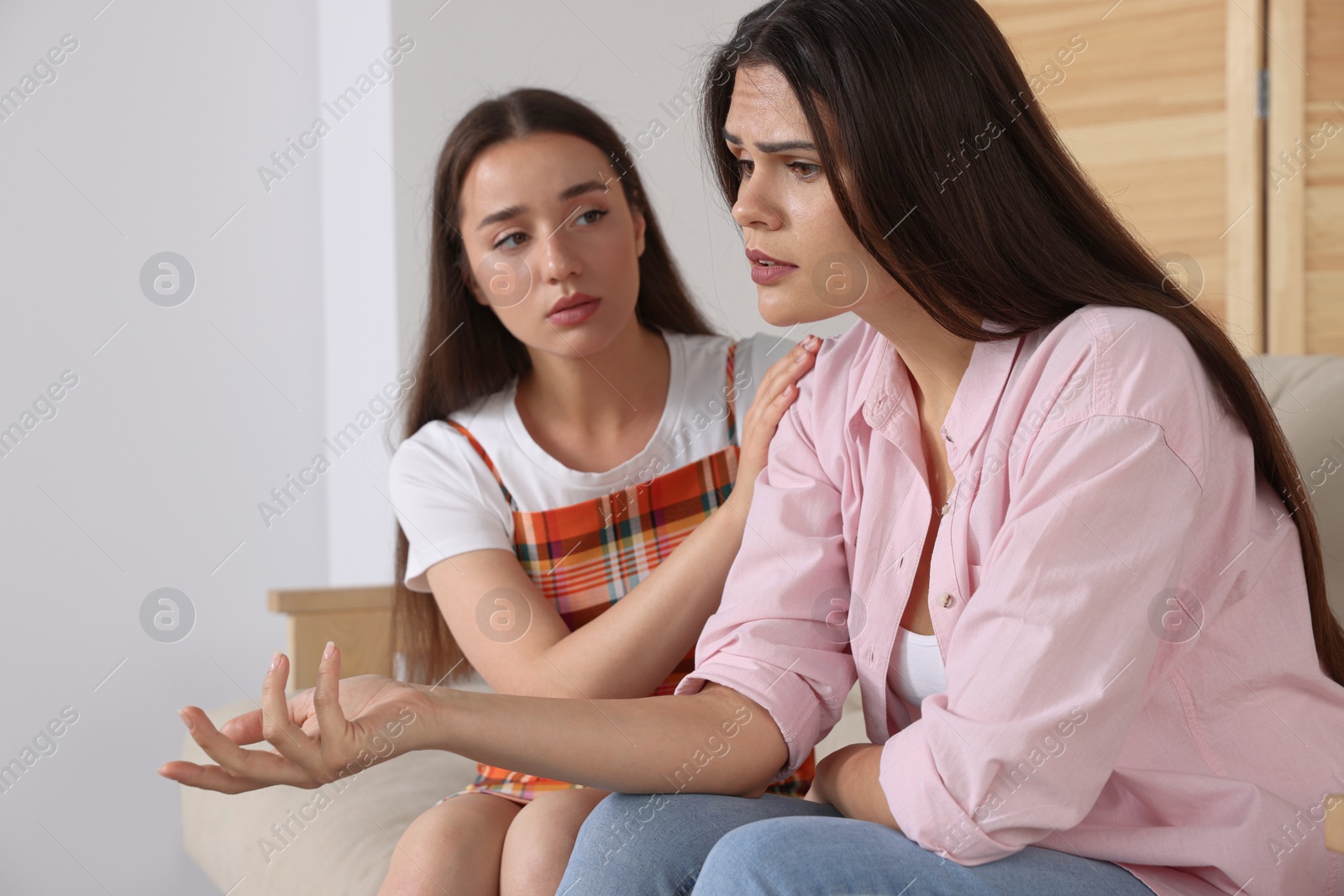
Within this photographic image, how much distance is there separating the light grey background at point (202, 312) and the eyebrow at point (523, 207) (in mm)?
1051

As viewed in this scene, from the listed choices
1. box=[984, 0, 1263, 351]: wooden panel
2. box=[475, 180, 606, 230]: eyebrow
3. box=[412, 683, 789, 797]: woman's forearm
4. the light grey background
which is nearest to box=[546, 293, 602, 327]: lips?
box=[475, 180, 606, 230]: eyebrow

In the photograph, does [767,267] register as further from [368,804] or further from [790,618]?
[368,804]

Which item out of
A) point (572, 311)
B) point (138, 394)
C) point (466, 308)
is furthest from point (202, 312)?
point (572, 311)

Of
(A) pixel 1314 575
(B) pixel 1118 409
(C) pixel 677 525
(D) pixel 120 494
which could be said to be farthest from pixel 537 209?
(D) pixel 120 494

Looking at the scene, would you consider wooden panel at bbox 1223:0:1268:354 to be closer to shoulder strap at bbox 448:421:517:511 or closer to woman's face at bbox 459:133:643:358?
woman's face at bbox 459:133:643:358

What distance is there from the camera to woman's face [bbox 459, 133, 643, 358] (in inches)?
54.4

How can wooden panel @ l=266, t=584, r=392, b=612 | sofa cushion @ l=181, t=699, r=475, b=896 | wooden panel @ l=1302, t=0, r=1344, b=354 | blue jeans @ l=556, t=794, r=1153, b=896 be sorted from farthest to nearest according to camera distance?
wooden panel @ l=1302, t=0, r=1344, b=354 < wooden panel @ l=266, t=584, r=392, b=612 < sofa cushion @ l=181, t=699, r=475, b=896 < blue jeans @ l=556, t=794, r=1153, b=896

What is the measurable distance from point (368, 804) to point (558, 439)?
0.51 m

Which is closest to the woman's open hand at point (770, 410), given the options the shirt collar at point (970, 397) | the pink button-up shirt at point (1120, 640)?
the shirt collar at point (970, 397)

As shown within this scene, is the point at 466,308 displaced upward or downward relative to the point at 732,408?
upward

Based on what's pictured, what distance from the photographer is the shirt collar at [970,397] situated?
98 cm

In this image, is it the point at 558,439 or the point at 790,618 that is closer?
the point at 790,618

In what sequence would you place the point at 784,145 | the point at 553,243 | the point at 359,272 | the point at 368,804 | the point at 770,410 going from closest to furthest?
the point at 784,145 → the point at 770,410 → the point at 553,243 → the point at 368,804 → the point at 359,272

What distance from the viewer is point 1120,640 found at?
2.62 feet
